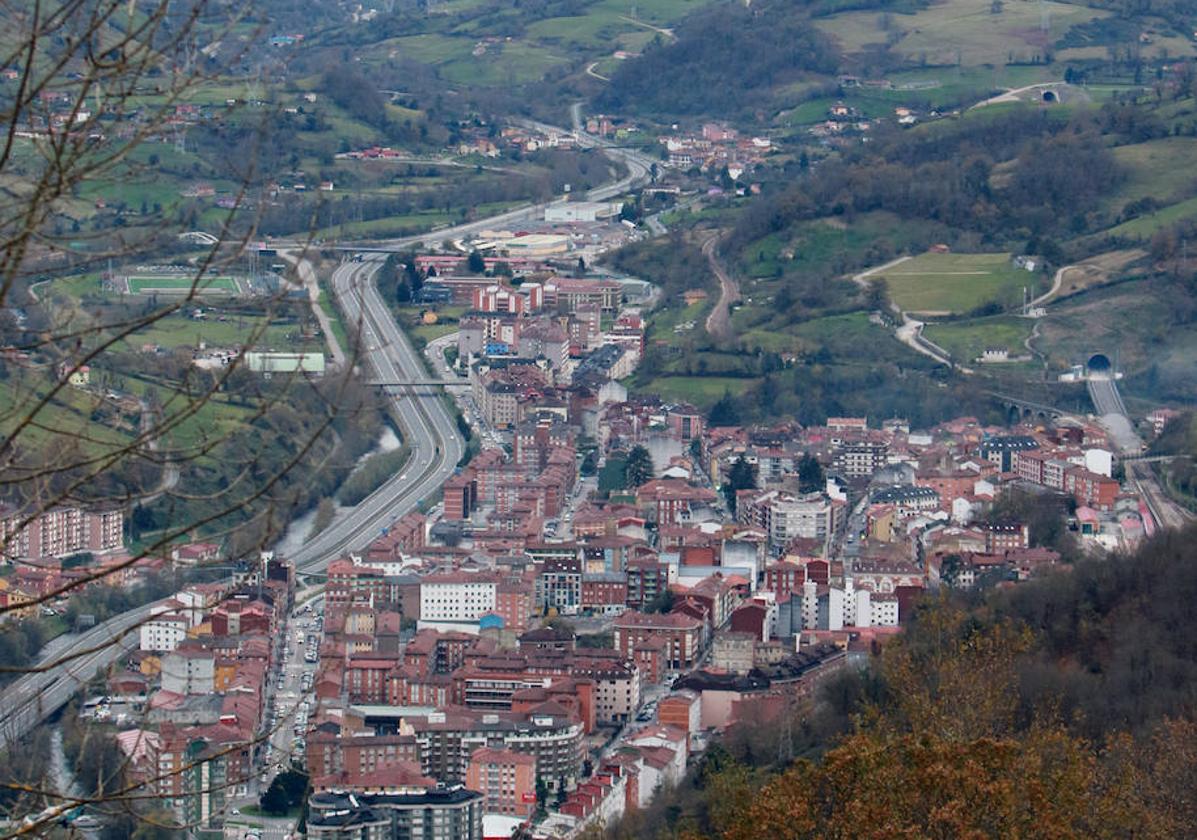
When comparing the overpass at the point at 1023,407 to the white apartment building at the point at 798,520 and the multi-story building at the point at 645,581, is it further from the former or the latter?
the multi-story building at the point at 645,581

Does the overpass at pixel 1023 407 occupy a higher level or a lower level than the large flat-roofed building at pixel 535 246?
lower

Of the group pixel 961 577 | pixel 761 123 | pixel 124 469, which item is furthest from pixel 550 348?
pixel 124 469

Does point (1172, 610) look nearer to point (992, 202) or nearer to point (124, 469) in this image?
point (124, 469)

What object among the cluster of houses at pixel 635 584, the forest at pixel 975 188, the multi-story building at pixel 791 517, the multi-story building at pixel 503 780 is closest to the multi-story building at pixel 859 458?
the cluster of houses at pixel 635 584

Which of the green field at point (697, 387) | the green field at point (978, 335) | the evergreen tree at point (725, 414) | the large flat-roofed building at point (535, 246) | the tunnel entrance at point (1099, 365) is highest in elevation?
the large flat-roofed building at point (535, 246)

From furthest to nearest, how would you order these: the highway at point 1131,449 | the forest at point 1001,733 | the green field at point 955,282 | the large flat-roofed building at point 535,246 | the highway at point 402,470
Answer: the large flat-roofed building at point 535,246 → the green field at point 955,282 → the highway at point 1131,449 → the highway at point 402,470 → the forest at point 1001,733

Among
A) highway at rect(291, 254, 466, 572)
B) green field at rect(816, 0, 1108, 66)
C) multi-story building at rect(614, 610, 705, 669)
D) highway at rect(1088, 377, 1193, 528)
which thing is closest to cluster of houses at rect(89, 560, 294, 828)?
highway at rect(291, 254, 466, 572)
